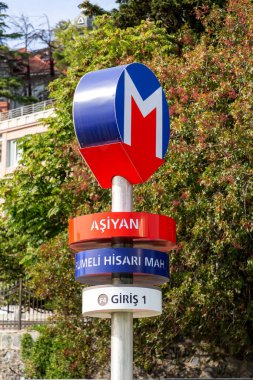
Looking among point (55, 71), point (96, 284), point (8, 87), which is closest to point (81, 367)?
point (96, 284)

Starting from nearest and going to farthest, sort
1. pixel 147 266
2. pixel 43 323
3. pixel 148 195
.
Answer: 1. pixel 147 266
2. pixel 148 195
3. pixel 43 323

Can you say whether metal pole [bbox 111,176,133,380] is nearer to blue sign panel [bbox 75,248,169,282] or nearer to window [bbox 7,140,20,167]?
blue sign panel [bbox 75,248,169,282]

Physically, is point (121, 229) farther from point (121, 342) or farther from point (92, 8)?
point (92, 8)

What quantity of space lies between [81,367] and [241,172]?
23.5 ft

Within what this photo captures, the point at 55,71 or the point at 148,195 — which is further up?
the point at 55,71

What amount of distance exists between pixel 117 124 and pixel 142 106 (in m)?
0.80

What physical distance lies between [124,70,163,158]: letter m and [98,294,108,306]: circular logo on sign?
2125 mm

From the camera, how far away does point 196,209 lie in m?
18.3

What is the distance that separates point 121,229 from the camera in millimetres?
12016

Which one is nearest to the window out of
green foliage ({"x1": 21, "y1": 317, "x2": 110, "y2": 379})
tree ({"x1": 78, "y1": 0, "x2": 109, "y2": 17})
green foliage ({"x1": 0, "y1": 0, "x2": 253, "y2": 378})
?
tree ({"x1": 78, "y1": 0, "x2": 109, "y2": 17})

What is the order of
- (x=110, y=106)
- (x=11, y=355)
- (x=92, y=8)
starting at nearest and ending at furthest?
(x=110, y=106) → (x=11, y=355) → (x=92, y=8)

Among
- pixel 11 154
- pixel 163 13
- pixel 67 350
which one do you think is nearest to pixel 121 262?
pixel 67 350

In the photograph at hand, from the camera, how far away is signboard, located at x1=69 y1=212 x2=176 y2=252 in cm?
1204

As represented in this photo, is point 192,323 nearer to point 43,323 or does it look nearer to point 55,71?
point 43,323
